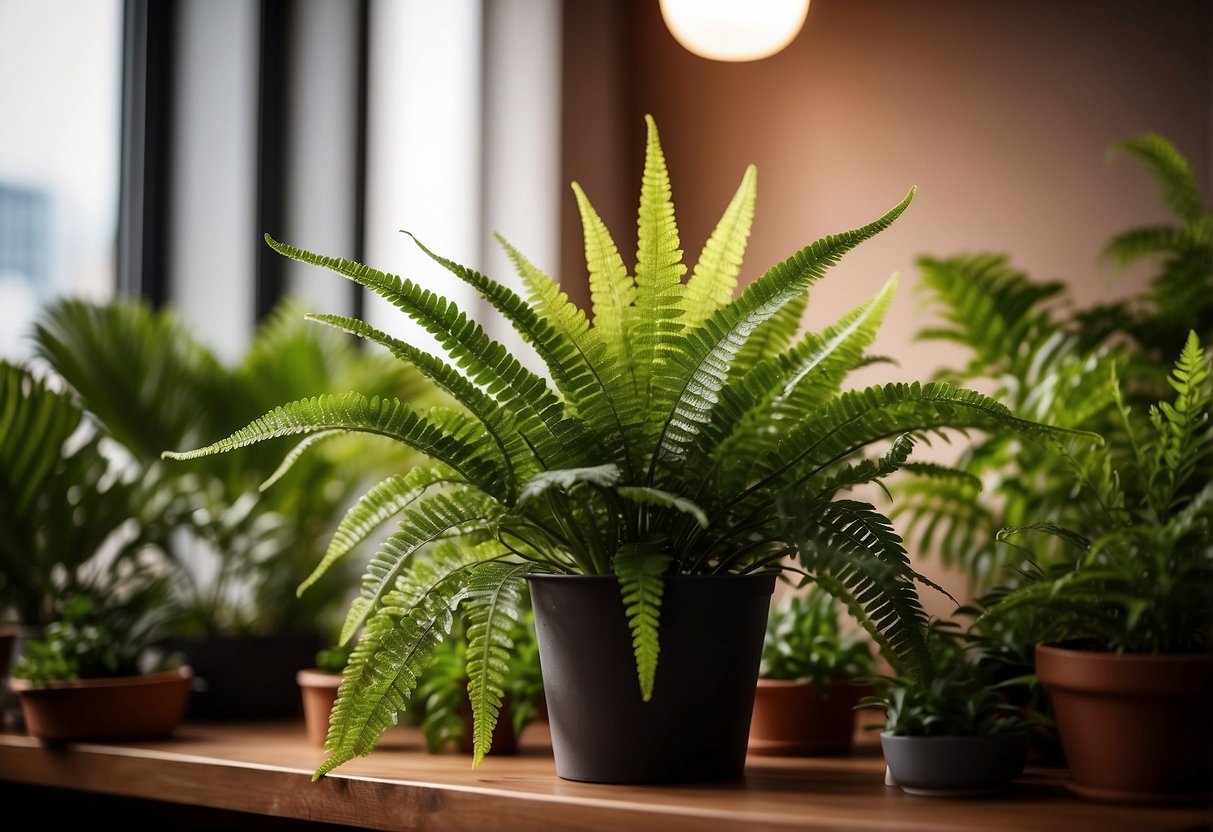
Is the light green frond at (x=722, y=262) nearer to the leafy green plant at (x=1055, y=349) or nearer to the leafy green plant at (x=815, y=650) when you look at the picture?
the leafy green plant at (x=815, y=650)

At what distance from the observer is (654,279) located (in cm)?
106

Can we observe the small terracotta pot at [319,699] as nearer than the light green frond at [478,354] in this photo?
No

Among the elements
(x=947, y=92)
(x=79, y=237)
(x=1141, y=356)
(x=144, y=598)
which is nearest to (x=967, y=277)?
(x=1141, y=356)

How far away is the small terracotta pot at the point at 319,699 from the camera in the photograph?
1.32 metres

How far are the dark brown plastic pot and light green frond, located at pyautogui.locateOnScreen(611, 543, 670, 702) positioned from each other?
0.12 feet

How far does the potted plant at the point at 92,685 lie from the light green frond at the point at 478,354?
655mm

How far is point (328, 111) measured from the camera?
2.35 m

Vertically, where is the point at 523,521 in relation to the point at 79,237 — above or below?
below

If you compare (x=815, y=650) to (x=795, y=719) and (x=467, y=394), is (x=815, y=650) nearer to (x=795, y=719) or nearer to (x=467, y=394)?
(x=795, y=719)

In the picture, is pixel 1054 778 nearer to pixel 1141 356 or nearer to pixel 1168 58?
pixel 1141 356

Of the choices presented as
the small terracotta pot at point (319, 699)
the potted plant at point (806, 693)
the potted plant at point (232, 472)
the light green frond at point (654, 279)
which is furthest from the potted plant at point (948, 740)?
the potted plant at point (232, 472)

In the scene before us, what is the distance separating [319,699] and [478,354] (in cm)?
56

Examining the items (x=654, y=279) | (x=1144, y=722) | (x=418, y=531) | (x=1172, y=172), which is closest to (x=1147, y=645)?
(x=1144, y=722)

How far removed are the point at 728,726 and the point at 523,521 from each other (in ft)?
0.87
